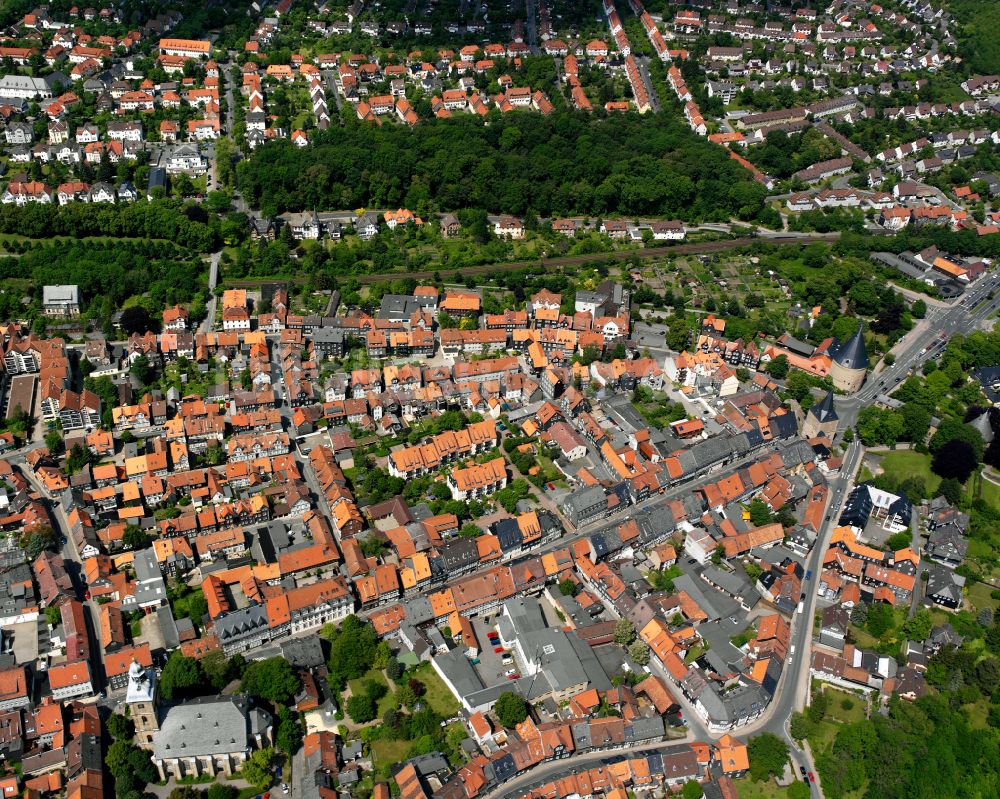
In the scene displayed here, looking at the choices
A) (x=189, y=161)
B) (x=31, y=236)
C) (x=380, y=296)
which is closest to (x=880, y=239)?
(x=380, y=296)

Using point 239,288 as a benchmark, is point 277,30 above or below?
above

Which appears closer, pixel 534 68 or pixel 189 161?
pixel 189 161

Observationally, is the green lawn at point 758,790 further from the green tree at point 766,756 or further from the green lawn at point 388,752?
the green lawn at point 388,752

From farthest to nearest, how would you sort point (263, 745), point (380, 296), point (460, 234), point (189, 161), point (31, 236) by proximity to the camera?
point (189, 161), point (460, 234), point (31, 236), point (380, 296), point (263, 745)

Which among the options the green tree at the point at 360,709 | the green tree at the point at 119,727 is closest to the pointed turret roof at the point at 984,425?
the green tree at the point at 360,709

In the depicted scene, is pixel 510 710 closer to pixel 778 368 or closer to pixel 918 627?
pixel 918 627

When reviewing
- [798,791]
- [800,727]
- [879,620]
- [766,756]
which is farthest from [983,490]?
[798,791]

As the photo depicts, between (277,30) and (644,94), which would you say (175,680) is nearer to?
(644,94)

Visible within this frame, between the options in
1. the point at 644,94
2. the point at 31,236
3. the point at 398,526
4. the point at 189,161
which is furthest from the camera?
the point at 644,94

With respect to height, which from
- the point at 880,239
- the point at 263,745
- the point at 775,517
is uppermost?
the point at 880,239
